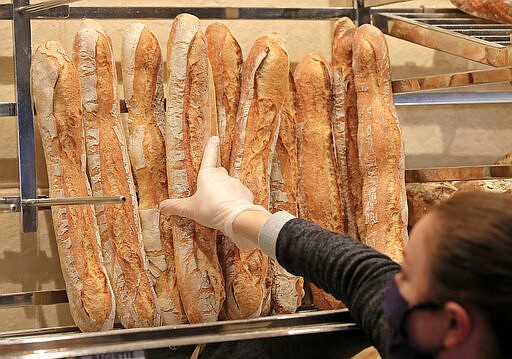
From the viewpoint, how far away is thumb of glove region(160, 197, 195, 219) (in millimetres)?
1542

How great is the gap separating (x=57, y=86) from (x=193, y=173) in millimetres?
332

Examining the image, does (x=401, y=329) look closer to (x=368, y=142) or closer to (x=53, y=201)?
(x=53, y=201)

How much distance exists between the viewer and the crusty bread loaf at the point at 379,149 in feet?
5.60

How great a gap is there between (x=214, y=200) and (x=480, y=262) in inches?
29.8

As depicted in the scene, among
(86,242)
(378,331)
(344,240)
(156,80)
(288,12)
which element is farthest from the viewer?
(288,12)

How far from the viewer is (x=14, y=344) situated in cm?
136

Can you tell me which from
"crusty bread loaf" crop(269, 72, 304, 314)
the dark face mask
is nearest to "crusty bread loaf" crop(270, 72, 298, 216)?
"crusty bread loaf" crop(269, 72, 304, 314)

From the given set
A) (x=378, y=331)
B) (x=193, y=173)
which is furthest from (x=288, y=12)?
Answer: (x=378, y=331)

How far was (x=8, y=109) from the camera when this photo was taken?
1661mm

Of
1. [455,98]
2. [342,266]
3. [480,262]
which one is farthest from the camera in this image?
[455,98]

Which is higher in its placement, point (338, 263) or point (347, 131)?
point (347, 131)

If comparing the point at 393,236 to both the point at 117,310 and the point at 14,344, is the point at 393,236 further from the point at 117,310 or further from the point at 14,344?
the point at 14,344

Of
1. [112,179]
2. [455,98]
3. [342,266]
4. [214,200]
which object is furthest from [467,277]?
[455,98]

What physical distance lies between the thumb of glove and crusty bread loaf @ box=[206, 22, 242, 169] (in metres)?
0.19
